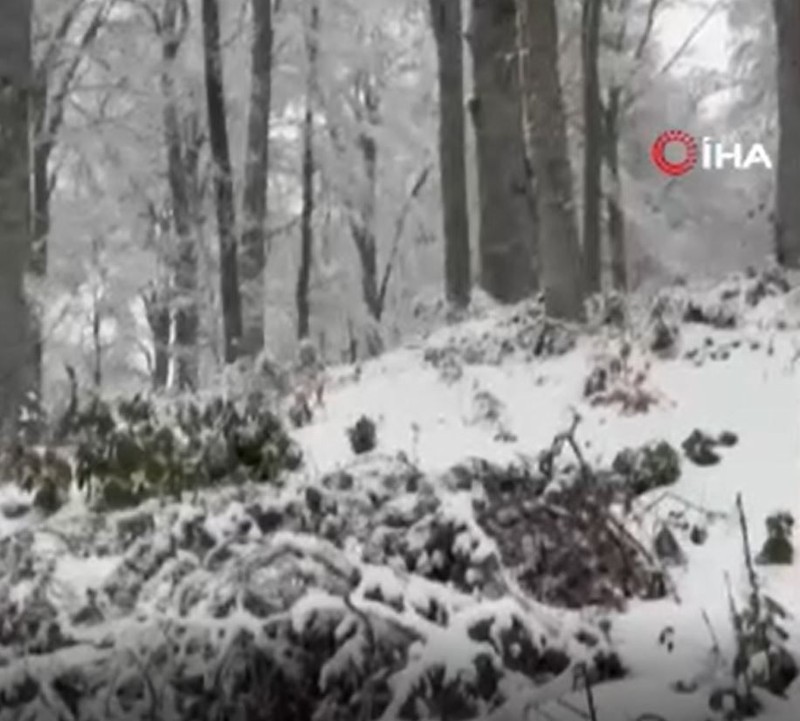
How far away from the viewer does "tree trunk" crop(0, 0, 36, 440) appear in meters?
7.06

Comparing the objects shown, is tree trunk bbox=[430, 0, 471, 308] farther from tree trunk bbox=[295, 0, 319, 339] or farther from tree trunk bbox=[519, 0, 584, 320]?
tree trunk bbox=[295, 0, 319, 339]

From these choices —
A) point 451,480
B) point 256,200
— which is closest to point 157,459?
point 451,480

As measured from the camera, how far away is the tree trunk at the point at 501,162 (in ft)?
34.7

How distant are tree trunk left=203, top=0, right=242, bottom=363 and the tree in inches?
334

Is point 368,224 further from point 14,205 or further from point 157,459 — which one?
point 157,459

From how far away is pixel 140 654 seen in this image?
9.49 ft

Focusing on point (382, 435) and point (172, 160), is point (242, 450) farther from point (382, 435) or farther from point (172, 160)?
point (172, 160)

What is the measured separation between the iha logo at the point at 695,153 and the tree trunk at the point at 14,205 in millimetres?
13639

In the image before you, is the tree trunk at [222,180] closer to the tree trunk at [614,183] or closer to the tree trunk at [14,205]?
the tree trunk at [614,183]

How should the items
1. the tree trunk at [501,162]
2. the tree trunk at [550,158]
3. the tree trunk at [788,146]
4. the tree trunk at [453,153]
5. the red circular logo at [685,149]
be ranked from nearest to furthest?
the tree trunk at [550,158] < the tree trunk at [788,146] < the tree trunk at [501,162] < the tree trunk at [453,153] < the red circular logo at [685,149]

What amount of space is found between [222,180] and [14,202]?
1084 cm

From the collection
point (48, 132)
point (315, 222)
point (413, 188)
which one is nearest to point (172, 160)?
point (48, 132)

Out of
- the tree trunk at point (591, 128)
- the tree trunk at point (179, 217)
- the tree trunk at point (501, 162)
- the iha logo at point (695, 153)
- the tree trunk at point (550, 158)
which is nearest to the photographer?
the tree trunk at point (550, 158)

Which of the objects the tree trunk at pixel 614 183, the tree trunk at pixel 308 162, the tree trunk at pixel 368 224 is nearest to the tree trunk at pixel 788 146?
the tree trunk at pixel 614 183
